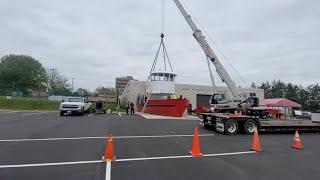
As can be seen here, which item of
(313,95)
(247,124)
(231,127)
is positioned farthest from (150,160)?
(313,95)

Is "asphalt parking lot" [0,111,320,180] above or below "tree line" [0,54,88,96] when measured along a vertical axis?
below

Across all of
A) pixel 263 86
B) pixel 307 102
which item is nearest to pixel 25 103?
pixel 307 102

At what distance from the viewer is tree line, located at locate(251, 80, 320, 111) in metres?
123

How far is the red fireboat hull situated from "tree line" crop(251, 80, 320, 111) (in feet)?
286

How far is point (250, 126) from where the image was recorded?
18.6 metres

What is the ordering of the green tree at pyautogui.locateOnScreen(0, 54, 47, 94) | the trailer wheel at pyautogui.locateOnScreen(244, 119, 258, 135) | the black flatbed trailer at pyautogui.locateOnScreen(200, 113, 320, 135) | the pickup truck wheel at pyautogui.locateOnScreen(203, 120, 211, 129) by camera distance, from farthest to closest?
1. the green tree at pyautogui.locateOnScreen(0, 54, 47, 94)
2. the pickup truck wheel at pyautogui.locateOnScreen(203, 120, 211, 129)
3. the trailer wheel at pyautogui.locateOnScreen(244, 119, 258, 135)
4. the black flatbed trailer at pyautogui.locateOnScreen(200, 113, 320, 135)

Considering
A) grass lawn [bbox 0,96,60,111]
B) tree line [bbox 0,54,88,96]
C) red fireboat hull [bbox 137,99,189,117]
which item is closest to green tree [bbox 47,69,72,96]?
tree line [bbox 0,54,88,96]

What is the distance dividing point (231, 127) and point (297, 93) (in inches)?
4977

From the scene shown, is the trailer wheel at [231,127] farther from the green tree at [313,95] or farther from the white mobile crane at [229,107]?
the green tree at [313,95]

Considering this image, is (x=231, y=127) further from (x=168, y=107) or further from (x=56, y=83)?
(x=56, y=83)

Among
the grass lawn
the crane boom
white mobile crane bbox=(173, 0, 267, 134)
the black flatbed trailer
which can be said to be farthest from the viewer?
the grass lawn

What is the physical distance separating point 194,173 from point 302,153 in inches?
221

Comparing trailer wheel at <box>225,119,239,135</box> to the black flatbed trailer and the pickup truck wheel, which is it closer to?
the black flatbed trailer

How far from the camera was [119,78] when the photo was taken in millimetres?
150875
